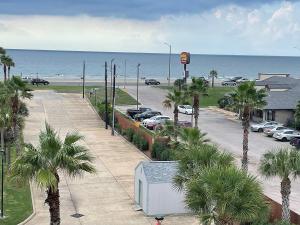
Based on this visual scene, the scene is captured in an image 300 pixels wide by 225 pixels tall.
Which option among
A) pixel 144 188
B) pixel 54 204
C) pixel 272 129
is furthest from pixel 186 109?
pixel 54 204

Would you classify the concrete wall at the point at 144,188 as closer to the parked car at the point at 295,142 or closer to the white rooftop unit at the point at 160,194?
the white rooftop unit at the point at 160,194

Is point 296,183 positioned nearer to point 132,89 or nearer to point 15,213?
point 15,213

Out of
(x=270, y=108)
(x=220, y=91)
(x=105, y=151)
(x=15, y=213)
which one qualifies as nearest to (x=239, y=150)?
(x=105, y=151)

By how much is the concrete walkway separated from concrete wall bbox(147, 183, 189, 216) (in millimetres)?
538

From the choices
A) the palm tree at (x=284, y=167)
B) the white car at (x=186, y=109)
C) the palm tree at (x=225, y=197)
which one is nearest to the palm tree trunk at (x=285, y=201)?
the palm tree at (x=284, y=167)

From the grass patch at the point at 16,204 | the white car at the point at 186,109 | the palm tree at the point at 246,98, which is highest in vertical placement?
the palm tree at the point at 246,98

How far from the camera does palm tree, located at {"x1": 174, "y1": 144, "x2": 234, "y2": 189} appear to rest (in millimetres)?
23075

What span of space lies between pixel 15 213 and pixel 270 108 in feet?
130

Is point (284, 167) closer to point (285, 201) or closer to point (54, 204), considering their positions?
point (285, 201)

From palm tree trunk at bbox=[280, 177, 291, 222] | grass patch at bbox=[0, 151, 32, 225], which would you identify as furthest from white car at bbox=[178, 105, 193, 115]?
palm tree trunk at bbox=[280, 177, 291, 222]

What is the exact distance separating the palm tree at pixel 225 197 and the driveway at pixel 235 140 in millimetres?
11890

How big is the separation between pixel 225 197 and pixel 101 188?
1696 cm

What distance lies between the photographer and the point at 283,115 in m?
62.8

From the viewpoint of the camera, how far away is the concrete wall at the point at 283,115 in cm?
6278
